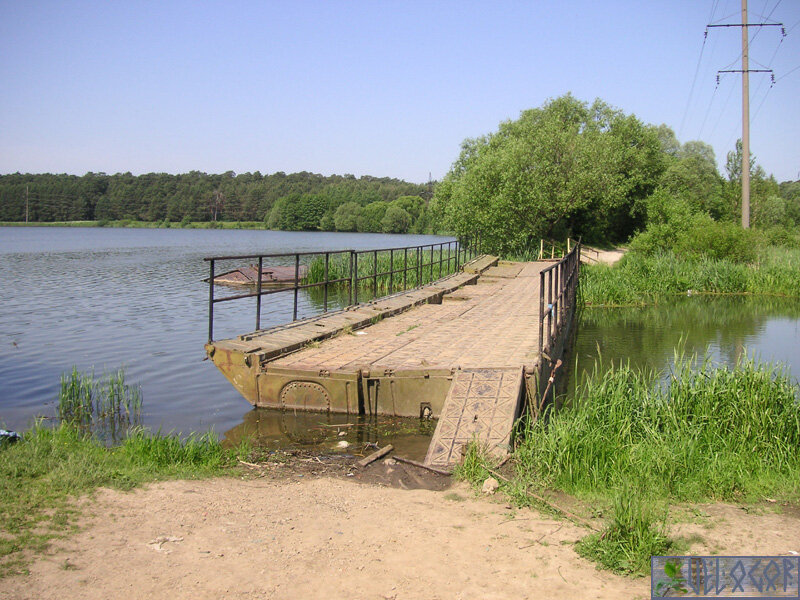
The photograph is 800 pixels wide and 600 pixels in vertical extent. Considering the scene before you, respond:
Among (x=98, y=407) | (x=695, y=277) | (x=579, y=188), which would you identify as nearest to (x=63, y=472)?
(x=98, y=407)

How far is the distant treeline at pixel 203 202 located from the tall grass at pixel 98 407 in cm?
9797

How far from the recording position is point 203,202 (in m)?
124

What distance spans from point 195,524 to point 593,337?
13710mm

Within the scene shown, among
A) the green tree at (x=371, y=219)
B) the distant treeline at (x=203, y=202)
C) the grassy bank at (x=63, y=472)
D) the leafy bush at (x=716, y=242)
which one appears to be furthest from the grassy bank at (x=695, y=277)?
the green tree at (x=371, y=219)

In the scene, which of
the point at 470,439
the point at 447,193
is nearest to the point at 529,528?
the point at 470,439

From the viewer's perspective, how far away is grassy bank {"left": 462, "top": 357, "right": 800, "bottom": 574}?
4.30 metres

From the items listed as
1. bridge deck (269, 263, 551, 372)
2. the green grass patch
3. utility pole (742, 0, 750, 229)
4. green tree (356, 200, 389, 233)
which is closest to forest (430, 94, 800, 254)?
utility pole (742, 0, 750, 229)

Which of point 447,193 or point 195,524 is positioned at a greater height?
point 447,193

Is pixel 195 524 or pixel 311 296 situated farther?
pixel 311 296

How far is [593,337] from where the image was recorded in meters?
16.9

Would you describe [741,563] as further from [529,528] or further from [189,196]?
[189,196]

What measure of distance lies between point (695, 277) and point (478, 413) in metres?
22.2

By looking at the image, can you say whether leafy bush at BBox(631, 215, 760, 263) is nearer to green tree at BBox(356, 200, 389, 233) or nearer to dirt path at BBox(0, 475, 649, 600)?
dirt path at BBox(0, 475, 649, 600)

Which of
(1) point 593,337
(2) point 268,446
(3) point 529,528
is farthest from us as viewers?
(1) point 593,337
